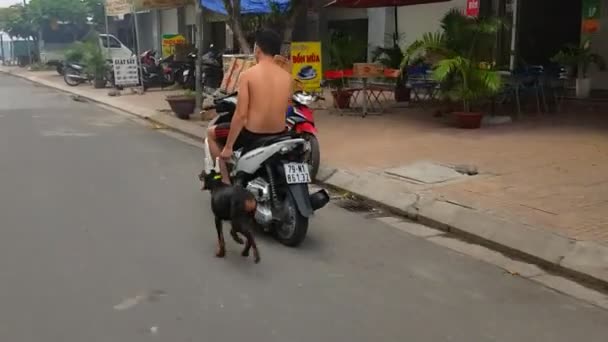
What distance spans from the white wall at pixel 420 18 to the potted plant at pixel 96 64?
10.7 m

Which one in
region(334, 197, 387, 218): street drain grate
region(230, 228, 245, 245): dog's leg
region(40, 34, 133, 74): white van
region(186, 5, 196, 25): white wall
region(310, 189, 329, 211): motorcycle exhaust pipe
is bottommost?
region(334, 197, 387, 218): street drain grate

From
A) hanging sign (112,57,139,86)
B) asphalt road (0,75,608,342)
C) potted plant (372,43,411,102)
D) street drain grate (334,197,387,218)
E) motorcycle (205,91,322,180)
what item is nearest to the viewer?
asphalt road (0,75,608,342)

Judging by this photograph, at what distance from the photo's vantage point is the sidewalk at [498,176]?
5.67 metres

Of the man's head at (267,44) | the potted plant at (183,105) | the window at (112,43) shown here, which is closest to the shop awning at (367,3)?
the potted plant at (183,105)

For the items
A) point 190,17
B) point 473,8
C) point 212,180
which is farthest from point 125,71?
point 212,180

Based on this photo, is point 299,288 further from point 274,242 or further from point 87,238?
point 87,238

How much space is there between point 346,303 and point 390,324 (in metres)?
0.41

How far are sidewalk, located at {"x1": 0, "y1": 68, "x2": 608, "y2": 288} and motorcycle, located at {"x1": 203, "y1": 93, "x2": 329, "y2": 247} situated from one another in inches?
Result: 59.6

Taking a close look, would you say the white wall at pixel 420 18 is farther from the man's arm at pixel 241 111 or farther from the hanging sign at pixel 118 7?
the man's arm at pixel 241 111

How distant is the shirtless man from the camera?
5.58 meters

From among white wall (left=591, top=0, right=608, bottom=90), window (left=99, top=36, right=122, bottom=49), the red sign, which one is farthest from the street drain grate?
window (left=99, top=36, right=122, bottom=49)

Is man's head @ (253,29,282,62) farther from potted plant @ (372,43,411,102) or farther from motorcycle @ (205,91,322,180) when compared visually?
potted plant @ (372,43,411,102)

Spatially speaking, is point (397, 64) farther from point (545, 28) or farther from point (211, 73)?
point (211, 73)

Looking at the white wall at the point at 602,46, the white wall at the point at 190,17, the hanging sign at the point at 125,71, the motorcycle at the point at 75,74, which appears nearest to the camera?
the white wall at the point at 602,46
